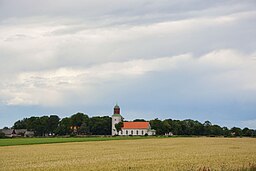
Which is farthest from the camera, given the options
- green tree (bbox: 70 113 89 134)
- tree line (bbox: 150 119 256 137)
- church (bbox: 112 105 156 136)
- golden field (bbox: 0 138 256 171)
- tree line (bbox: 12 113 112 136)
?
church (bbox: 112 105 156 136)

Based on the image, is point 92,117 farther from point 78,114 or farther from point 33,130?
point 33,130

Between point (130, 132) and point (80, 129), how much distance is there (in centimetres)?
2437

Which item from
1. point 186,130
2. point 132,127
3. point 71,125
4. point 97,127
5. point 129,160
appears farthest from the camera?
point 132,127

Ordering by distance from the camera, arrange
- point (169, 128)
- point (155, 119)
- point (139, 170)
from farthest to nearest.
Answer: point (155, 119) → point (169, 128) → point (139, 170)

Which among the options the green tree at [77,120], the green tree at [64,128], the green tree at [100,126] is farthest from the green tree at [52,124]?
the green tree at [100,126]

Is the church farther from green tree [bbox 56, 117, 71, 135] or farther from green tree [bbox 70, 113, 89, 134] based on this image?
green tree [bbox 56, 117, 71, 135]

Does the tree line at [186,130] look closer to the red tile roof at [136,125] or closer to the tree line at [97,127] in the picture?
the tree line at [97,127]

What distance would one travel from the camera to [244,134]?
18112cm

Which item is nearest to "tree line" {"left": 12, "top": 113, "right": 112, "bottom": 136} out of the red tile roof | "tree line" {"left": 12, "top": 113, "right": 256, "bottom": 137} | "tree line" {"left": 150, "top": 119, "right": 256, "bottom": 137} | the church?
"tree line" {"left": 12, "top": 113, "right": 256, "bottom": 137}

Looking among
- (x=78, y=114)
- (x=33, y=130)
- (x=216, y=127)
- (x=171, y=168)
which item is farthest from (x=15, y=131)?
(x=171, y=168)

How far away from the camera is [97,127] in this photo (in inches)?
7456

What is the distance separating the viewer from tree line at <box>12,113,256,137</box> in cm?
17762

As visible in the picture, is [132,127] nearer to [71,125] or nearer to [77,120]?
[77,120]

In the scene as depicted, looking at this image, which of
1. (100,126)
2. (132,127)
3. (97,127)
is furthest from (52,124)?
(132,127)
